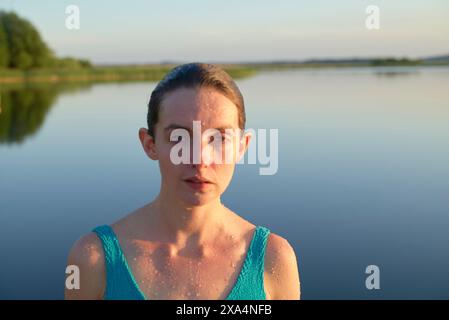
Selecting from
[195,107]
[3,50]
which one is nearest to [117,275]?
[195,107]

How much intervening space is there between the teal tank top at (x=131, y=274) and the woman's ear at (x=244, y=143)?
30 cm

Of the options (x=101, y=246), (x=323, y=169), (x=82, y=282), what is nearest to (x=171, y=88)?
(x=101, y=246)

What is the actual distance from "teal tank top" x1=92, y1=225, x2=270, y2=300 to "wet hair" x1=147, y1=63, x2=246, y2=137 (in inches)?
18.6

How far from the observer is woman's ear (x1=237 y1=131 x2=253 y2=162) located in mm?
1973

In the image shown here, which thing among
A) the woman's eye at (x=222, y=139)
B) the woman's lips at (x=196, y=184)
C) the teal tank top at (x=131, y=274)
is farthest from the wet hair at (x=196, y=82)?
the teal tank top at (x=131, y=274)

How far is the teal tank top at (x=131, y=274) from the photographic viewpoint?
6.15ft

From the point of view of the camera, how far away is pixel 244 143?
A: 200 cm

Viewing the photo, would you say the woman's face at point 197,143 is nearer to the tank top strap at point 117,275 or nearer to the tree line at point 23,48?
the tank top strap at point 117,275

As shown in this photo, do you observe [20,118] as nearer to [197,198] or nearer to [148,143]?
[148,143]

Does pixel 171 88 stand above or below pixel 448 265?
above

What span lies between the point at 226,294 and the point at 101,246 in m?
0.48

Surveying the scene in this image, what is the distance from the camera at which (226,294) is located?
6.34ft

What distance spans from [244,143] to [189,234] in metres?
0.40
